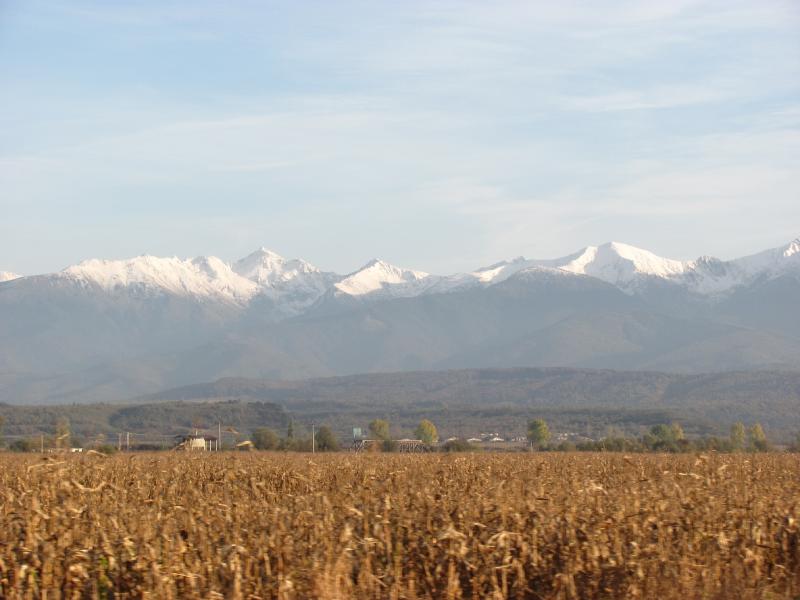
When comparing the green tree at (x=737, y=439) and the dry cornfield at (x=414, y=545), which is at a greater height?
the dry cornfield at (x=414, y=545)

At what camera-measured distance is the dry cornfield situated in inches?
591

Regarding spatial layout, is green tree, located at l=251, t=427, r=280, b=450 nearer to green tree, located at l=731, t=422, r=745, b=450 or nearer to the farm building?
the farm building

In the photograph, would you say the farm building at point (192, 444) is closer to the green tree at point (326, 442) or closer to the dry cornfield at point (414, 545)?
the green tree at point (326, 442)

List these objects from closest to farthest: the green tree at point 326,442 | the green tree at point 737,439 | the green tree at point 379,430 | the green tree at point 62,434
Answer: the green tree at point 62,434 < the green tree at point 737,439 < the green tree at point 326,442 < the green tree at point 379,430

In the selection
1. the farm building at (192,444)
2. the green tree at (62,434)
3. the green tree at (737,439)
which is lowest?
the green tree at (737,439)

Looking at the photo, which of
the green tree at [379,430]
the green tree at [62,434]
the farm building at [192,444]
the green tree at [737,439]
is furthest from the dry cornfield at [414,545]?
the green tree at [379,430]

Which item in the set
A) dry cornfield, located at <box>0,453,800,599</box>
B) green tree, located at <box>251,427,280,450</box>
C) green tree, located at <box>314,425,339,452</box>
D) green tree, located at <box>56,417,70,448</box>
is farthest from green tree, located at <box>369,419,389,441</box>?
dry cornfield, located at <box>0,453,800,599</box>

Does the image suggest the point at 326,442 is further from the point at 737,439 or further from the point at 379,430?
the point at 737,439

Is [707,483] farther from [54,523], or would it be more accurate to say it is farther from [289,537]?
[54,523]

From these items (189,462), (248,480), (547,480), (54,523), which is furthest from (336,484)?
(54,523)

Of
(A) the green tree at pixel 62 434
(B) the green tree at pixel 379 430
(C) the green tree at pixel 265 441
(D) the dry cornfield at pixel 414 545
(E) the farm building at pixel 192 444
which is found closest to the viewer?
(D) the dry cornfield at pixel 414 545

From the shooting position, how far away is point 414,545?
16969 mm

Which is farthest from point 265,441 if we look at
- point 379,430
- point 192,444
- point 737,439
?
point 737,439

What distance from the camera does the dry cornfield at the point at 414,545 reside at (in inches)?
591
